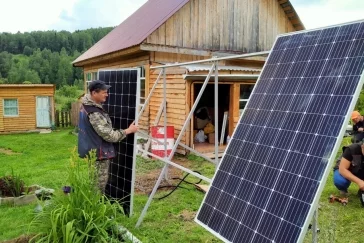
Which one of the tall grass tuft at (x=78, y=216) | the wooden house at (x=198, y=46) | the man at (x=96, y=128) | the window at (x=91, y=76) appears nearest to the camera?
the tall grass tuft at (x=78, y=216)

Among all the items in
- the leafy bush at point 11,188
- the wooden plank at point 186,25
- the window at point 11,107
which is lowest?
the leafy bush at point 11,188

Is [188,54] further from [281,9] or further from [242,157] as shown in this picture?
[242,157]

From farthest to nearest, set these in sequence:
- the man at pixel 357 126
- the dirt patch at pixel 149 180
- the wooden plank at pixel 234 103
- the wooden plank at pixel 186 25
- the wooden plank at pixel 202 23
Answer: the wooden plank at pixel 202 23, the wooden plank at pixel 186 25, the wooden plank at pixel 234 103, the man at pixel 357 126, the dirt patch at pixel 149 180

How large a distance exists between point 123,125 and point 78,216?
6.31 feet

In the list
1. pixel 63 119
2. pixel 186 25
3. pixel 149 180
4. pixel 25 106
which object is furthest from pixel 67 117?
pixel 149 180

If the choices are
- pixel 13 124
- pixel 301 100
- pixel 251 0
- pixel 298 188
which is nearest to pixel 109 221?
pixel 298 188

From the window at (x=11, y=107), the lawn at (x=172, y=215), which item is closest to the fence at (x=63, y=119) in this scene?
the window at (x=11, y=107)

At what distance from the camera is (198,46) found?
46.5 feet

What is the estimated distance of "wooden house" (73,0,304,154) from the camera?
38.7 feet

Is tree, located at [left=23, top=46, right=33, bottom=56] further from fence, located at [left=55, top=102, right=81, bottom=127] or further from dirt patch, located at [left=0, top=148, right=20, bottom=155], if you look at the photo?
dirt patch, located at [left=0, top=148, right=20, bottom=155]

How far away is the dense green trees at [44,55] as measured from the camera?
56.8m

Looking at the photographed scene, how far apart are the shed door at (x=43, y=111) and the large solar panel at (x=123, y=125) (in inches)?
635

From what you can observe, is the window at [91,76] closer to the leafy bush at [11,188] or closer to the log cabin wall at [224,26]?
the log cabin wall at [224,26]

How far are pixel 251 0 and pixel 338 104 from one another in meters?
14.0
